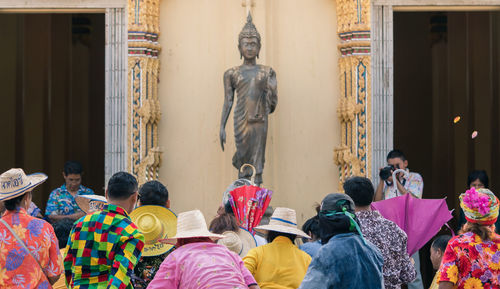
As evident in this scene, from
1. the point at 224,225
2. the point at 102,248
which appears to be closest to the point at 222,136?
the point at 224,225

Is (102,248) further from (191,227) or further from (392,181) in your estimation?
(392,181)

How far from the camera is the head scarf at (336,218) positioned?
5.10m

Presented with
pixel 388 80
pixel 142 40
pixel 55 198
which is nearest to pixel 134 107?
pixel 142 40

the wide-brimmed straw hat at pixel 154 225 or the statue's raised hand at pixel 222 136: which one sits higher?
the statue's raised hand at pixel 222 136

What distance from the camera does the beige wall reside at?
36.6 feet

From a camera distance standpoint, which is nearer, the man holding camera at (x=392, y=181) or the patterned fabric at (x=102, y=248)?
the patterned fabric at (x=102, y=248)

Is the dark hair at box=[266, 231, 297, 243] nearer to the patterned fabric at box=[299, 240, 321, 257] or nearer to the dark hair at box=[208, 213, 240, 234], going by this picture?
the patterned fabric at box=[299, 240, 321, 257]

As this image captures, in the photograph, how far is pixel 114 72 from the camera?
11125 mm

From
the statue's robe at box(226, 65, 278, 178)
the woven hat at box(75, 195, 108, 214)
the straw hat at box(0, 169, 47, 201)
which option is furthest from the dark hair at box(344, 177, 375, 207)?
the statue's robe at box(226, 65, 278, 178)

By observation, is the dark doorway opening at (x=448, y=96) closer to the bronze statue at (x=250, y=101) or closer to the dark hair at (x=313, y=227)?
the bronze statue at (x=250, y=101)

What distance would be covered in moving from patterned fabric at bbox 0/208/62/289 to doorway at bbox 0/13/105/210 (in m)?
8.25

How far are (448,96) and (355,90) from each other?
4.45m

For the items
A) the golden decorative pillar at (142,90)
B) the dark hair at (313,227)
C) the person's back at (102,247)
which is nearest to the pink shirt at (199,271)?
the person's back at (102,247)

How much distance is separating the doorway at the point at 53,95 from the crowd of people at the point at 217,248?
8.14 metres
